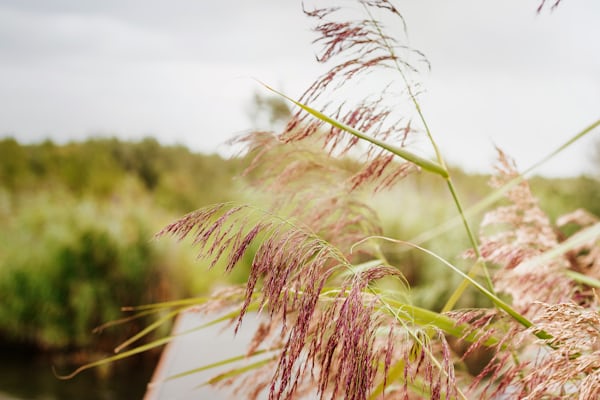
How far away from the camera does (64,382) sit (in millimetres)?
3473

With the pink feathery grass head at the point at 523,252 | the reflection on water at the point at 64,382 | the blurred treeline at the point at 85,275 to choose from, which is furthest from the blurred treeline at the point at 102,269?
the pink feathery grass head at the point at 523,252

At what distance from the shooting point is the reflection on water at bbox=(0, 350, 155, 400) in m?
3.32

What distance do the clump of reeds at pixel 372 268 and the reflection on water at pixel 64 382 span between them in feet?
9.16

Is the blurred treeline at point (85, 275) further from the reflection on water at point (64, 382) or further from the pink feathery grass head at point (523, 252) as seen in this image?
the pink feathery grass head at point (523, 252)

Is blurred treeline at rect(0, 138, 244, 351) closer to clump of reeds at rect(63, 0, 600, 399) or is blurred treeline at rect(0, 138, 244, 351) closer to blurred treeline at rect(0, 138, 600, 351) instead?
blurred treeline at rect(0, 138, 600, 351)

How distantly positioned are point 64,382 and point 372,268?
3450 mm

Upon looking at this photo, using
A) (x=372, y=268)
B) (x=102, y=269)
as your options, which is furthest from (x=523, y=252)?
(x=102, y=269)

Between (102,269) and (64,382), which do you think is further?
(102,269)

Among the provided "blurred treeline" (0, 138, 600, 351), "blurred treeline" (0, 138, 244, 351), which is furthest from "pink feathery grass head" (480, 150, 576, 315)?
"blurred treeline" (0, 138, 244, 351)

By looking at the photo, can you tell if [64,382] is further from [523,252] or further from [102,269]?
[523,252]

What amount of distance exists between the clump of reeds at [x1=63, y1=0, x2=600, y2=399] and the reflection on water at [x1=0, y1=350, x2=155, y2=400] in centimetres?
279

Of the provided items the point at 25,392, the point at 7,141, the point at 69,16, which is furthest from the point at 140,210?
the point at 69,16

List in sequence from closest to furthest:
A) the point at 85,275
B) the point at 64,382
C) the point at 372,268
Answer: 1. the point at 372,268
2. the point at 64,382
3. the point at 85,275

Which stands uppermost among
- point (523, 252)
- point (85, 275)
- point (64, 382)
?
point (523, 252)
